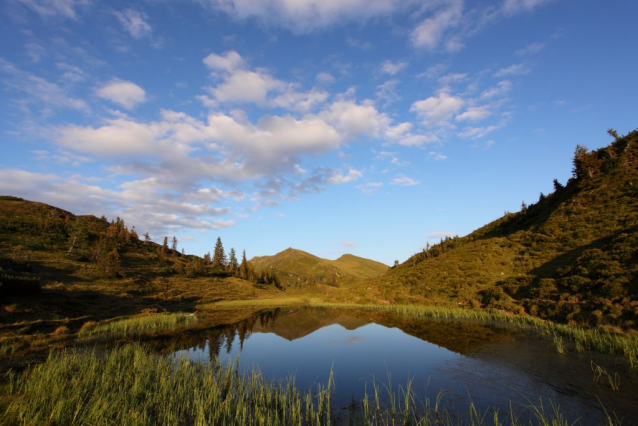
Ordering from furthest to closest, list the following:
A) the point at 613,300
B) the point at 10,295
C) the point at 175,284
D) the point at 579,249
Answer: the point at 175,284, the point at 579,249, the point at 10,295, the point at 613,300

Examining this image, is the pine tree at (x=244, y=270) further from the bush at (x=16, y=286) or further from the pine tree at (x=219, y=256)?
the bush at (x=16, y=286)

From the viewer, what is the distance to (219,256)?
533 feet

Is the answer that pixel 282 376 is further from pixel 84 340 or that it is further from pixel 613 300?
pixel 613 300

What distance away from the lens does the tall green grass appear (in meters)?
31.7

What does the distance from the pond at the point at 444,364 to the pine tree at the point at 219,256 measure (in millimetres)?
127558

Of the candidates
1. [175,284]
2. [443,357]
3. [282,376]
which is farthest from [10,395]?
[175,284]

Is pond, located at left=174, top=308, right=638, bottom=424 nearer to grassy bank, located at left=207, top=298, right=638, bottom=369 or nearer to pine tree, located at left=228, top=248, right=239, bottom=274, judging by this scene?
grassy bank, located at left=207, top=298, right=638, bottom=369

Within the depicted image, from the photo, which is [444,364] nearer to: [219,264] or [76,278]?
[76,278]

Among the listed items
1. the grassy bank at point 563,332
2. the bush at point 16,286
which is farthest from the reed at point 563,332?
the bush at point 16,286

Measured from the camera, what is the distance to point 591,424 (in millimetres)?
10648

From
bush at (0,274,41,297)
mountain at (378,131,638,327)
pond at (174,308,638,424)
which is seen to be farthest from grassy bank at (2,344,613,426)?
bush at (0,274,41,297)

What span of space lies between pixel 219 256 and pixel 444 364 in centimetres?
15762

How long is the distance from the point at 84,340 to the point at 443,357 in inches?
1335

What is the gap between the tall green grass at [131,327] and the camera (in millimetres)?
31678
